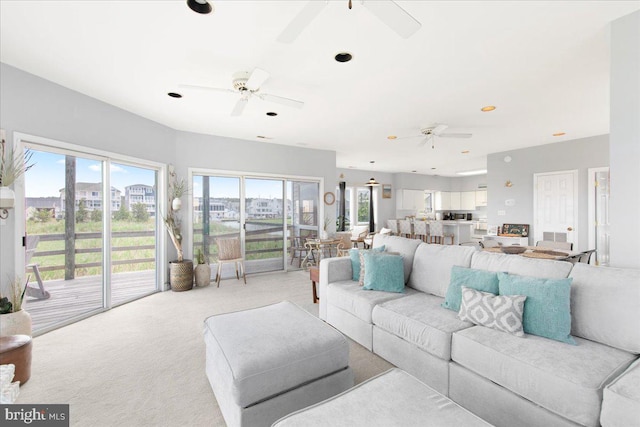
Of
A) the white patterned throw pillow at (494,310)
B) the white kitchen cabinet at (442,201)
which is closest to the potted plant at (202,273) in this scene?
the white patterned throw pillow at (494,310)

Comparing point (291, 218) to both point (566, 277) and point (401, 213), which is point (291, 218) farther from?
point (401, 213)

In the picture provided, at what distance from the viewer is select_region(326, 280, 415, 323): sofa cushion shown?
8.66ft

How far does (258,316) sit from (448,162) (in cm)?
774

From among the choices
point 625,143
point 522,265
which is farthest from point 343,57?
point 522,265

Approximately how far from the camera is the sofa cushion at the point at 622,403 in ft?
3.97

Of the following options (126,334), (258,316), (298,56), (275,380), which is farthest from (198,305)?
(298,56)

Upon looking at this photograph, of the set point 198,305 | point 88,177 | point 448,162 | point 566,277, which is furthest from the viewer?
point 448,162

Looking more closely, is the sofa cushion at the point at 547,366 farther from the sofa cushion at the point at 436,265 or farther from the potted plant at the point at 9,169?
the potted plant at the point at 9,169

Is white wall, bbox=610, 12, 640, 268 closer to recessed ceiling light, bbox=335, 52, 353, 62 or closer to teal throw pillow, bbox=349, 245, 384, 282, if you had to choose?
recessed ceiling light, bbox=335, 52, 353, 62

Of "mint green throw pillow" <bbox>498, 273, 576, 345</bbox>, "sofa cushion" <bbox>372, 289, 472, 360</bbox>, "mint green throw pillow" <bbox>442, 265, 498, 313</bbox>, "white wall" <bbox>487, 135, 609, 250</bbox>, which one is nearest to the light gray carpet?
"sofa cushion" <bbox>372, 289, 472, 360</bbox>

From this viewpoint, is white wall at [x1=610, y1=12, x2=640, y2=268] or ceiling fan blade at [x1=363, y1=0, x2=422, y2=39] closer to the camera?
ceiling fan blade at [x1=363, y1=0, x2=422, y2=39]

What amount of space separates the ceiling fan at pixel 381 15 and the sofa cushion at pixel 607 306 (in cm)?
195

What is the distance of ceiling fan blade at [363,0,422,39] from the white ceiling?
0.34 metres

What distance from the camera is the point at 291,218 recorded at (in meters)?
6.36
